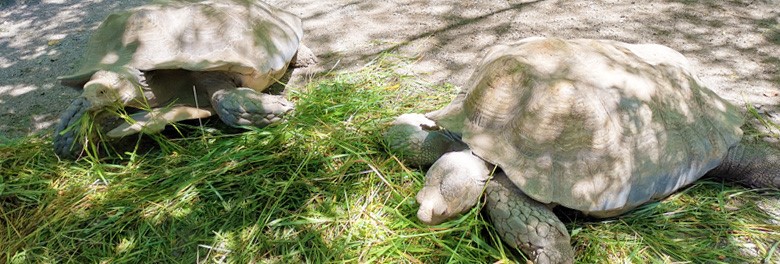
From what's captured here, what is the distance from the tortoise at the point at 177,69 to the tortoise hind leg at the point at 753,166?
2130mm

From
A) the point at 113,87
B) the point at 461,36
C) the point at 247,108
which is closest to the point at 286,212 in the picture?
the point at 247,108

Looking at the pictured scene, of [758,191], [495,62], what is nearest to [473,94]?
[495,62]

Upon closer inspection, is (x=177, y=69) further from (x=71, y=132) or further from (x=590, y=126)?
(x=590, y=126)

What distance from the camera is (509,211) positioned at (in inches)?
81.9

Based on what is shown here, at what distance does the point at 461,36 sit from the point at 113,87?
7.32 feet

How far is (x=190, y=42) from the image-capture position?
9.76 ft

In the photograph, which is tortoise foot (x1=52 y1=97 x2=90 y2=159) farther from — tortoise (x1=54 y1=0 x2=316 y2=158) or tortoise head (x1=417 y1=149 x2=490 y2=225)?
tortoise head (x1=417 y1=149 x2=490 y2=225)

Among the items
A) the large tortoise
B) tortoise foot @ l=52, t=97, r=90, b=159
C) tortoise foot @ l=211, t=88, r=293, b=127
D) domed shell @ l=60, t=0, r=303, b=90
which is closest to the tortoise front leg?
tortoise foot @ l=211, t=88, r=293, b=127

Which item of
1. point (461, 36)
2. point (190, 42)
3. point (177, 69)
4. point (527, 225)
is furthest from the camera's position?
point (461, 36)

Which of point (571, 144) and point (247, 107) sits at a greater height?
point (571, 144)

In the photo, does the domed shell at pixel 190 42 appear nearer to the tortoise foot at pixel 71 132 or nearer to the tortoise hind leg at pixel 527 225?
the tortoise foot at pixel 71 132

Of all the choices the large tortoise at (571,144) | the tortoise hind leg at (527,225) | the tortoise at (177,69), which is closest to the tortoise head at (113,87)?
the tortoise at (177,69)

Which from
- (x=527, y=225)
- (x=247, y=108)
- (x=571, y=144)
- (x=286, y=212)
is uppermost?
(x=571, y=144)

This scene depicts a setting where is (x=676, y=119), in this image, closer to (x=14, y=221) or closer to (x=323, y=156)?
(x=323, y=156)
